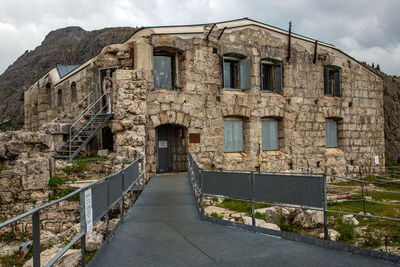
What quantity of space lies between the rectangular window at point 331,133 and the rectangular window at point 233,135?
5279 millimetres

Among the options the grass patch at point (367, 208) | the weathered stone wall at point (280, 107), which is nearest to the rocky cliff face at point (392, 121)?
the weathered stone wall at point (280, 107)

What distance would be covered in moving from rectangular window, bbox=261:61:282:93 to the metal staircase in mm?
7118

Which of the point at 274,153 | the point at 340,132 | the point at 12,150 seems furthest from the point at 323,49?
the point at 12,150

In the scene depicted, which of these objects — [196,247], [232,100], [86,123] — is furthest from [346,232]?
[86,123]

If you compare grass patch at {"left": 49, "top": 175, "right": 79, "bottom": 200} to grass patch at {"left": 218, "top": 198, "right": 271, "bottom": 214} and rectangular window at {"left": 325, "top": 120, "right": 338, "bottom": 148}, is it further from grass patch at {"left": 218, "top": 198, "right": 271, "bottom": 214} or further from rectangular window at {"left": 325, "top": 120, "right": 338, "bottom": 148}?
rectangular window at {"left": 325, "top": 120, "right": 338, "bottom": 148}

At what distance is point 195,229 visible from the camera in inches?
251

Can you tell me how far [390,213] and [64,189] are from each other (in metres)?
10.4

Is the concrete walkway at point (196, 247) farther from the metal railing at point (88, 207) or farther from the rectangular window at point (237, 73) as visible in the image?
the rectangular window at point (237, 73)

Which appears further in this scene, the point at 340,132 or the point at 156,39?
the point at 340,132

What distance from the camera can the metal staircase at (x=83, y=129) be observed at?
42.5ft

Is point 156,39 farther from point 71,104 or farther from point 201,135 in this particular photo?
point 71,104

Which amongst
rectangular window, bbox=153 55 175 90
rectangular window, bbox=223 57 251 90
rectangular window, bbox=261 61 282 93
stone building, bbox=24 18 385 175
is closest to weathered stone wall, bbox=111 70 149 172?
stone building, bbox=24 18 385 175

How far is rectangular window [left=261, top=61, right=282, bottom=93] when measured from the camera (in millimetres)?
15766

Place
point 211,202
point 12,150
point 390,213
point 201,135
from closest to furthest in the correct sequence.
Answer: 1. point 390,213
2. point 211,202
3. point 12,150
4. point 201,135
